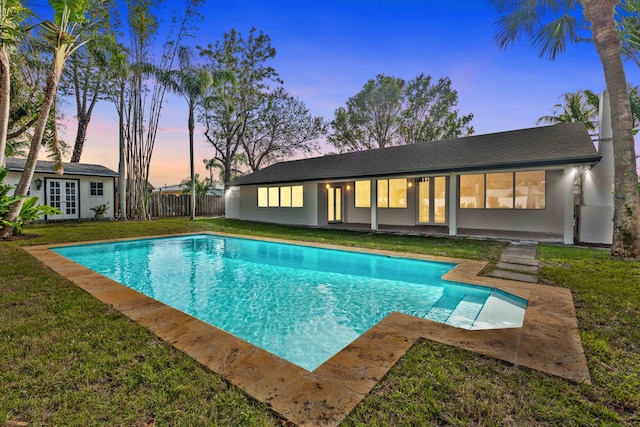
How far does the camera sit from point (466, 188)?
11.6m

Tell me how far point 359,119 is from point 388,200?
1569cm

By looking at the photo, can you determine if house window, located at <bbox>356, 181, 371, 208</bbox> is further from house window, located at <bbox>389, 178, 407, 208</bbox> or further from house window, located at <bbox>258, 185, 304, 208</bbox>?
house window, located at <bbox>258, 185, 304, 208</bbox>

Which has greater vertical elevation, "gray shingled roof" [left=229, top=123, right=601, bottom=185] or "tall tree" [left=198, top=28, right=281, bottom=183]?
"tall tree" [left=198, top=28, right=281, bottom=183]

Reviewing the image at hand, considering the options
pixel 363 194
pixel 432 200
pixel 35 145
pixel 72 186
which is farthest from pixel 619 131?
pixel 72 186

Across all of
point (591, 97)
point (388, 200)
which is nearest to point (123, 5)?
point (388, 200)

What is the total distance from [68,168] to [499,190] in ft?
70.4

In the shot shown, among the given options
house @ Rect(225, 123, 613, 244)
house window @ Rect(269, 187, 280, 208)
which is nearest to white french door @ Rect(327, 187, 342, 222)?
house @ Rect(225, 123, 613, 244)

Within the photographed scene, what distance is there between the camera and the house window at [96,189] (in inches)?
646

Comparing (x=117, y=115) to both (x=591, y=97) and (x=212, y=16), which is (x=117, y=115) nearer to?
(x=212, y=16)

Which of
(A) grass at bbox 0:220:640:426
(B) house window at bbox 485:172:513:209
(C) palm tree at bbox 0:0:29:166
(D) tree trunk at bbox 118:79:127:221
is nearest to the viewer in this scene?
(A) grass at bbox 0:220:640:426

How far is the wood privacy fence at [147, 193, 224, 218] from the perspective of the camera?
18.7 metres

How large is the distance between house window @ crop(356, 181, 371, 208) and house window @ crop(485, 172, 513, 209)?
5.28 meters

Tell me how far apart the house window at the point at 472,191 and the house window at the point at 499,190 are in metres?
0.22

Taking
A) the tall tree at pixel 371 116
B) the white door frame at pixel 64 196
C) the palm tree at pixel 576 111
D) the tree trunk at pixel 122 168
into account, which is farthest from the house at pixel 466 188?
the tall tree at pixel 371 116
